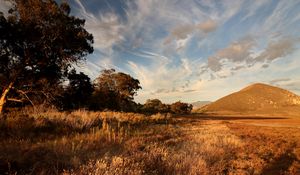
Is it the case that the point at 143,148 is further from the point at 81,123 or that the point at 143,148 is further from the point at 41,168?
the point at 81,123

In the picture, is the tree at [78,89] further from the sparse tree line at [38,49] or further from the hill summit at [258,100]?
the hill summit at [258,100]

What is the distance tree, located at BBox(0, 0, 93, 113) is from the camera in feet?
64.3

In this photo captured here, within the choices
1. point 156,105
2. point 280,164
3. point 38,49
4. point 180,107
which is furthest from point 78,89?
point 180,107

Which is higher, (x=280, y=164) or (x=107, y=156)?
(x=107, y=156)

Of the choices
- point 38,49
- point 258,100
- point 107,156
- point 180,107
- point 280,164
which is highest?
point 258,100

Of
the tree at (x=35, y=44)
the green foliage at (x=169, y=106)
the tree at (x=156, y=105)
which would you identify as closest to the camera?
the tree at (x=35, y=44)

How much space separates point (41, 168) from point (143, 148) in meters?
3.62

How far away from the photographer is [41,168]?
471 centimetres

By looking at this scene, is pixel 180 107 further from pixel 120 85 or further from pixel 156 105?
pixel 120 85

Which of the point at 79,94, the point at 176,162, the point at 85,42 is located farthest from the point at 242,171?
the point at 79,94

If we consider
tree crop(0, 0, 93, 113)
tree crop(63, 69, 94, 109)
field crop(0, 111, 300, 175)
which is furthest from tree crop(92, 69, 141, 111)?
field crop(0, 111, 300, 175)

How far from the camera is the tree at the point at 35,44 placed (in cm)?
1959

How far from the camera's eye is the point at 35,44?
20375 millimetres

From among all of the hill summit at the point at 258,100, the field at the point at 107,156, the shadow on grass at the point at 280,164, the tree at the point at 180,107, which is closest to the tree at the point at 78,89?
the field at the point at 107,156
